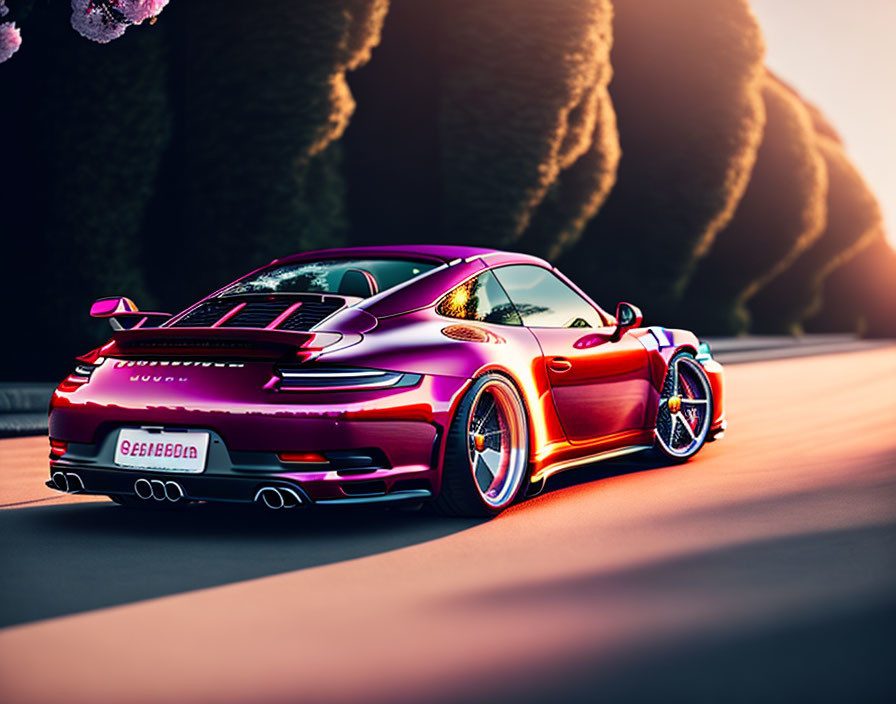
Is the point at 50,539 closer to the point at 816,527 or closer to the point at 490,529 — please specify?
the point at 490,529

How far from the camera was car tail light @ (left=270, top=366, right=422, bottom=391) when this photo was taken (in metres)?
5.61

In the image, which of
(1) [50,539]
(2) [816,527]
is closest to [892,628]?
(2) [816,527]

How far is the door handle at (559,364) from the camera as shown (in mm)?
6832

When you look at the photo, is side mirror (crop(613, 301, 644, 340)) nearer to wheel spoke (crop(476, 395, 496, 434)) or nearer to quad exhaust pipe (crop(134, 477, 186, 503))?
wheel spoke (crop(476, 395, 496, 434))

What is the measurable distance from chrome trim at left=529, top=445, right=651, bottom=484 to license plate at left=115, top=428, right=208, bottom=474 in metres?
1.84

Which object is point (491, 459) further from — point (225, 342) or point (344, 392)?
point (225, 342)

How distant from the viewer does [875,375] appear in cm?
2075

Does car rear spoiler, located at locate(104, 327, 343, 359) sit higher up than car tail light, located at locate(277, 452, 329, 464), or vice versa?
car rear spoiler, located at locate(104, 327, 343, 359)

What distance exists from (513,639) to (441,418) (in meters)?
1.86

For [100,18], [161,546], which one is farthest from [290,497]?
[100,18]

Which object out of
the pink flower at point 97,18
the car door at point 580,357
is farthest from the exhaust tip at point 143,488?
the pink flower at point 97,18

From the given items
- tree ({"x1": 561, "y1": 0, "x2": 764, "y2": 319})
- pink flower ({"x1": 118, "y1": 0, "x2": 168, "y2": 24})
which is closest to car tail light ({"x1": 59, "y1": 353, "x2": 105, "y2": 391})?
pink flower ({"x1": 118, "y1": 0, "x2": 168, "y2": 24})

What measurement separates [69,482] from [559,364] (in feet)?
8.55

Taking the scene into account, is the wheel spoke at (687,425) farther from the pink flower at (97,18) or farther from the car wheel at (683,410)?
the pink flower at (97,18)
